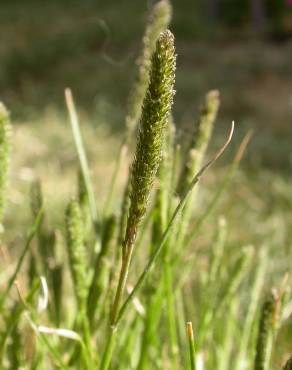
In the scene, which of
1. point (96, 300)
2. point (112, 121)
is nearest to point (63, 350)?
point (96, 300)

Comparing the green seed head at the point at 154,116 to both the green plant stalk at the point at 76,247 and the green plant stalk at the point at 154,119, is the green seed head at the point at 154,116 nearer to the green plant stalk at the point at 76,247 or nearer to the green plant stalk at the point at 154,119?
the green plant stalk at the point at 154,119

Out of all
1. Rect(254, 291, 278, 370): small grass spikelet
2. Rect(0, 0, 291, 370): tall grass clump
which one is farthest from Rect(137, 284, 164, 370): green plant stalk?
Rect(254, 291, 278, 370): small grass spikelet

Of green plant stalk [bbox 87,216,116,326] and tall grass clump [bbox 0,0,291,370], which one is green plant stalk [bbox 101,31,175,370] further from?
green plant stalk [bbox 87,216,116,326]

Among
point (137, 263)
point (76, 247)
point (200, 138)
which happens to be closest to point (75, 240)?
point (76, 247)

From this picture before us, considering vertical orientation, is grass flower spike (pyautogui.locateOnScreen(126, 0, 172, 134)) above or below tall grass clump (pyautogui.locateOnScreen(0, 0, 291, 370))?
above

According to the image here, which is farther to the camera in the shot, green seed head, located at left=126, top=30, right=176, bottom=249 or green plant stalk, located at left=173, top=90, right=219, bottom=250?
green plant stalk, located at left=173, top=90, right=219, bottom=250

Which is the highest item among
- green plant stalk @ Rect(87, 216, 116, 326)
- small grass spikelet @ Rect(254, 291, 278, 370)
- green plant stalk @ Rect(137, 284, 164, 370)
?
green plant stalk @ Rect(87, 216, 116, 326)

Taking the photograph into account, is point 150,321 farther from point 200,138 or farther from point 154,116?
point 154,116

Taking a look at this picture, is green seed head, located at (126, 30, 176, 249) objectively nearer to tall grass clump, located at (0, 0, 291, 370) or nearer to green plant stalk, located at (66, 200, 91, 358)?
tall grass clump, located at (0, 0, 291, 370)

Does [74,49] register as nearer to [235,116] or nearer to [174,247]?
[235,116]
